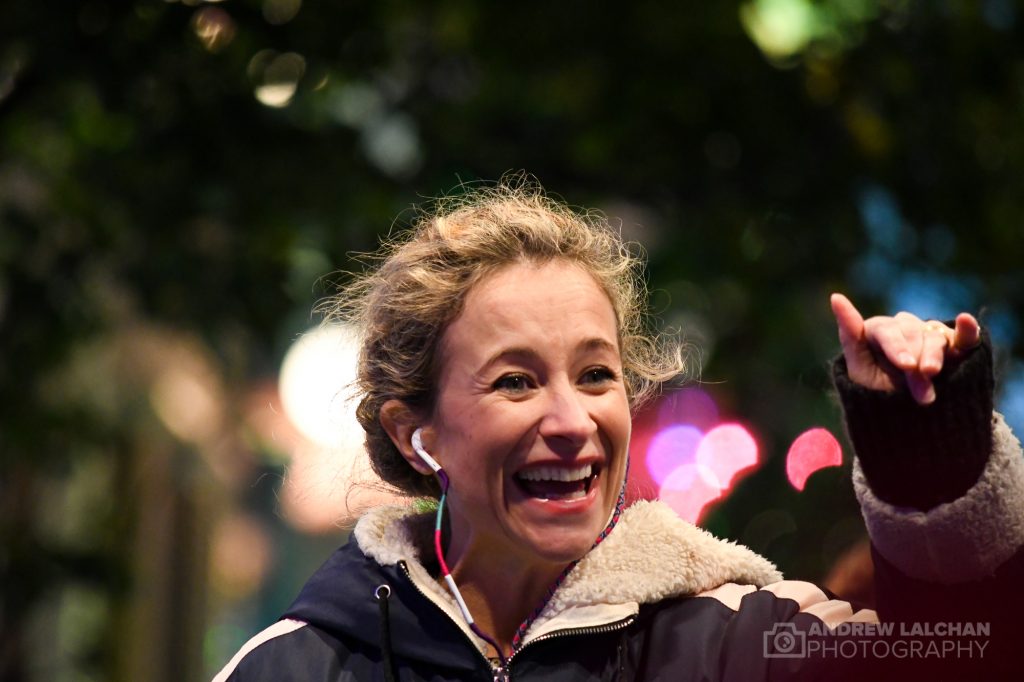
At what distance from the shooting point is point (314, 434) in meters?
8.20

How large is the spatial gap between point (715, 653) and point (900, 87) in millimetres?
3755

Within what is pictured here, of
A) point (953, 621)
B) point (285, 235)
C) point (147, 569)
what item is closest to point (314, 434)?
point (147, 569)

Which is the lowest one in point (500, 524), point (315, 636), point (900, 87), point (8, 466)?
point (315, 636)

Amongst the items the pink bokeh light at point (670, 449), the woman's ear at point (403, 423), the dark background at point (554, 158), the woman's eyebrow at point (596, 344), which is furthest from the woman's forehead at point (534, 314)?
the dark background at point (554, 158)

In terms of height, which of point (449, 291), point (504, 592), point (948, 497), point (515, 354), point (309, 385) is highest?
point (309, 385)

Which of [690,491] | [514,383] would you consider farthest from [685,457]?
[514,383]

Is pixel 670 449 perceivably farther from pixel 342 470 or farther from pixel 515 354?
pixel 515 354

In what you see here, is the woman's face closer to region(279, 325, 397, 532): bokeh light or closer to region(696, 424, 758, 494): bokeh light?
region(279, 325, 397, 532): bokeh light

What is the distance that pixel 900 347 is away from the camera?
6.26 ft

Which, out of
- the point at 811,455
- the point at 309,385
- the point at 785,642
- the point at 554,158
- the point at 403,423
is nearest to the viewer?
the point at 785,642

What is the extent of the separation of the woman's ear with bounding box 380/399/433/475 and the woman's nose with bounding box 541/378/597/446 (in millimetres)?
299

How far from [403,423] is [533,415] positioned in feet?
1.08

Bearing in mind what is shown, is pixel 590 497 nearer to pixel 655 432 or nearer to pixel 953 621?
pixel 953 621

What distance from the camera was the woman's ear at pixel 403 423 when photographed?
8.25 ft
